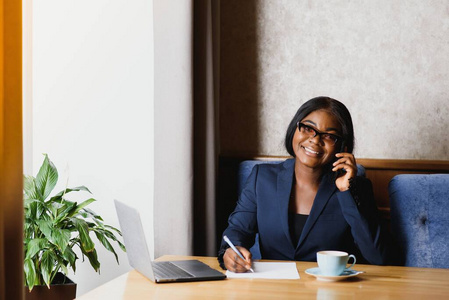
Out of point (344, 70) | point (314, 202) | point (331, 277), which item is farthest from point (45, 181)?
point (344, 70)

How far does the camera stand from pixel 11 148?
96cm

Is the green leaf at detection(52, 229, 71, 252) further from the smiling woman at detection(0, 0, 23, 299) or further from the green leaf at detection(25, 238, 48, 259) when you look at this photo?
the smiling woman at detection(0, 0, 23, 299)

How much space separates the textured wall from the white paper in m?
1.05

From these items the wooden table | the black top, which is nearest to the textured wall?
the black top

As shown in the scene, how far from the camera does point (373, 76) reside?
8.25ft

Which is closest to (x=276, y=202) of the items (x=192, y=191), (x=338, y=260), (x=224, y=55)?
(x=192, y=191)

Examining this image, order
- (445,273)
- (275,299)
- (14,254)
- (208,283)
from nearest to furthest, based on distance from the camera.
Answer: (14,254) < (275,299) < (208,283) < (445,273)

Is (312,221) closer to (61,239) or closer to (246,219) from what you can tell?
(246,219)

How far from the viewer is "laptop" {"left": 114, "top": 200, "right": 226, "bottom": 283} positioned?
1.39m

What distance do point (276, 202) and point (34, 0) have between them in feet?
5.39

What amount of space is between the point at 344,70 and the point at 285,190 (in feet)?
2.60

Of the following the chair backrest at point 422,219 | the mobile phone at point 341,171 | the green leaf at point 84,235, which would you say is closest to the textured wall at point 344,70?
the chair backrest at point 422,219

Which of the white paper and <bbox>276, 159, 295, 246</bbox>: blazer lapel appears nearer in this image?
the white paper

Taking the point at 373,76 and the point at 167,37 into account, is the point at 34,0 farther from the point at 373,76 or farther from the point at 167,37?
the point at 373,76
